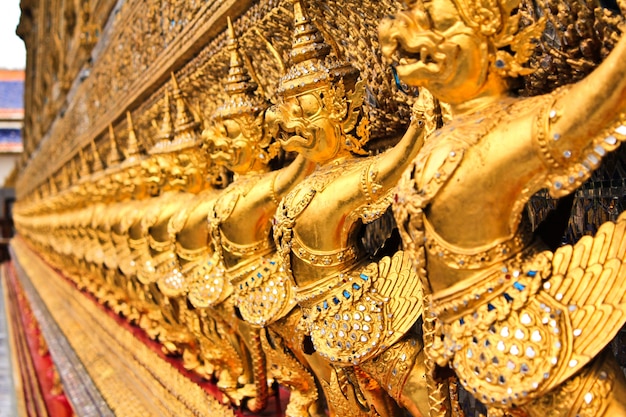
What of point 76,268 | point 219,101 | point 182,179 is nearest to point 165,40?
point 219,101

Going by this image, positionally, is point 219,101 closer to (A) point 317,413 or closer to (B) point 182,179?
(B) point 182,179

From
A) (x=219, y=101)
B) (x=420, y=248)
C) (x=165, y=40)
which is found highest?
(x=165, y=40)

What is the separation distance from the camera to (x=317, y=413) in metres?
1.35

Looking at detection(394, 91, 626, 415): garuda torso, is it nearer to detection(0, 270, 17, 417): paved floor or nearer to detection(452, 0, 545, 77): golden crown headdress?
detection(452, 0, 545, 77): golden crown headdress

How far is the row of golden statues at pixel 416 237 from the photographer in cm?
66

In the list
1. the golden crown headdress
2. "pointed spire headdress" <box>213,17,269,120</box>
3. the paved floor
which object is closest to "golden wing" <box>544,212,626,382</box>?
the golden crown headdress

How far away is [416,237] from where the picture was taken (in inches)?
28.8

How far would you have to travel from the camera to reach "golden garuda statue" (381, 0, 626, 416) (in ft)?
2.11

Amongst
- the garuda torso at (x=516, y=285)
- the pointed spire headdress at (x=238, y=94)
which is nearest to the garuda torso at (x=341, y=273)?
the garuda torso at (x=516, y=285)

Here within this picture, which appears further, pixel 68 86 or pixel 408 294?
pixel 68 86

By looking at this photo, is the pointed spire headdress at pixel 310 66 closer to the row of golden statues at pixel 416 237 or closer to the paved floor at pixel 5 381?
the row of golden statues at pixel 416 237

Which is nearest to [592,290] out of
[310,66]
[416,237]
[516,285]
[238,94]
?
[516,285]

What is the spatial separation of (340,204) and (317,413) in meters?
0.51

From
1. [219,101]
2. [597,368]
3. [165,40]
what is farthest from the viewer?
[165,40]
